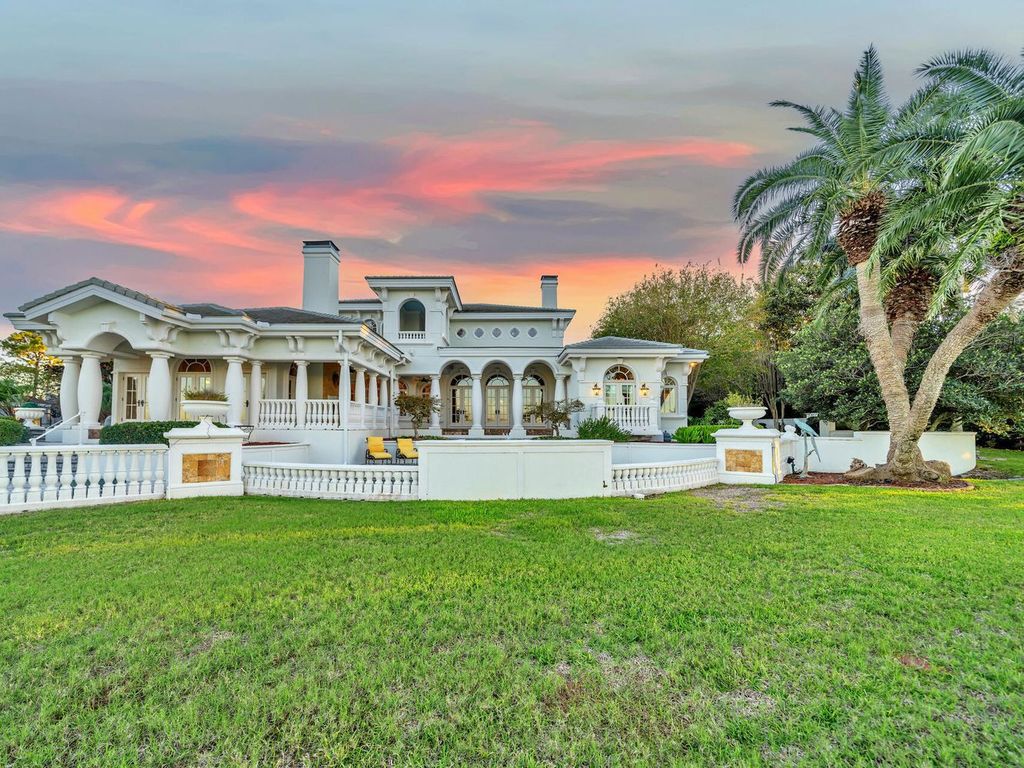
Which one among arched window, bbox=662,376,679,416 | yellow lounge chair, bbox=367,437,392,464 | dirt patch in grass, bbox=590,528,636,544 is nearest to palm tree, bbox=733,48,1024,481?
dirt patch in grass, bbox=590,528,636,544

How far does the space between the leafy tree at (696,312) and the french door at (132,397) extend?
2433cm

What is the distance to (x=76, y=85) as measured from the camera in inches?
470

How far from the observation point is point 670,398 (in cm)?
2061

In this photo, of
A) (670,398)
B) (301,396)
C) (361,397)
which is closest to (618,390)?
(670,398)

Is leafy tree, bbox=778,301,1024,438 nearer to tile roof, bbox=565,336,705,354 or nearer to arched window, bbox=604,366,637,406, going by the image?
tile roof, bbox=565,336,705,354

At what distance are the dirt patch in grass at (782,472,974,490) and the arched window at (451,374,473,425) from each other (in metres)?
15.5

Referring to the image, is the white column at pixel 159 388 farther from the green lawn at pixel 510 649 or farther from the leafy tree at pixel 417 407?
the leafy tree at pixel 417 407

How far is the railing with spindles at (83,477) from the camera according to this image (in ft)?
22.7

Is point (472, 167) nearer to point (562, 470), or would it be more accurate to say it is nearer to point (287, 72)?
point (287, 72)

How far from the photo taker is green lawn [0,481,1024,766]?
78.1 inches

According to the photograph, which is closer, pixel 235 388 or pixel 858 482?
pixel 858 482

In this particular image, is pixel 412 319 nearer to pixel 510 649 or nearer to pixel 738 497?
pixel 738 497

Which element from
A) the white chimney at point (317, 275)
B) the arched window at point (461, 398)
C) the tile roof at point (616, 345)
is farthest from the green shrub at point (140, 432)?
the arched window at point (461, 398)

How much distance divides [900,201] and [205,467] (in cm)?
1674
